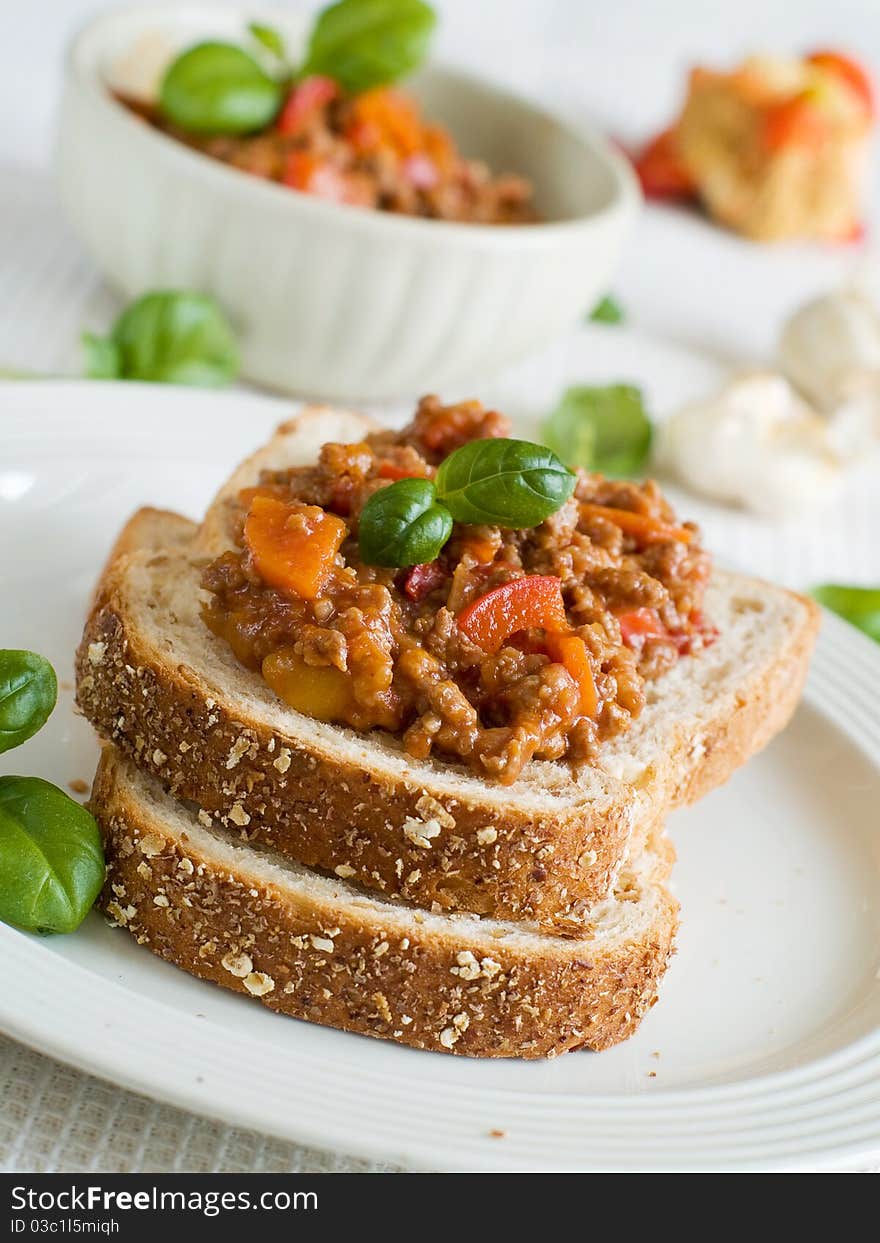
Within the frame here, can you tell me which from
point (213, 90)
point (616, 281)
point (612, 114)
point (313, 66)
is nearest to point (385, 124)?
point (313, 66)

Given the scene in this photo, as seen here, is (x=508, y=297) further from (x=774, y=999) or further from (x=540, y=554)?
(x=774, y=999)

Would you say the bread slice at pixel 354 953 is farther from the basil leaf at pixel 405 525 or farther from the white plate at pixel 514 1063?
the basil leaf at pixel 405 525

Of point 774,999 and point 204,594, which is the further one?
point 204,594

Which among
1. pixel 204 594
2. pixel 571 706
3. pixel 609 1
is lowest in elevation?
A: pixel 609 1

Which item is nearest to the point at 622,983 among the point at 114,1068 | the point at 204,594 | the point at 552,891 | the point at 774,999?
the point at 552,891

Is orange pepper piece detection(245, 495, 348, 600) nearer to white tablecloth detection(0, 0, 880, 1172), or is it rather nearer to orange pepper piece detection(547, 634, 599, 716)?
orange pepper piece detection(547, 634, 599, 716)

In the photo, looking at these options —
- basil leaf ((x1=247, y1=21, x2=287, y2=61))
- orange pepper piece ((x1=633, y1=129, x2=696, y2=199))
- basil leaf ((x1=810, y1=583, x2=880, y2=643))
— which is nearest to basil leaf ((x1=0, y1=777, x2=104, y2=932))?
basil leaf ((x1=810, y1=583, x2=880, y2=643))
